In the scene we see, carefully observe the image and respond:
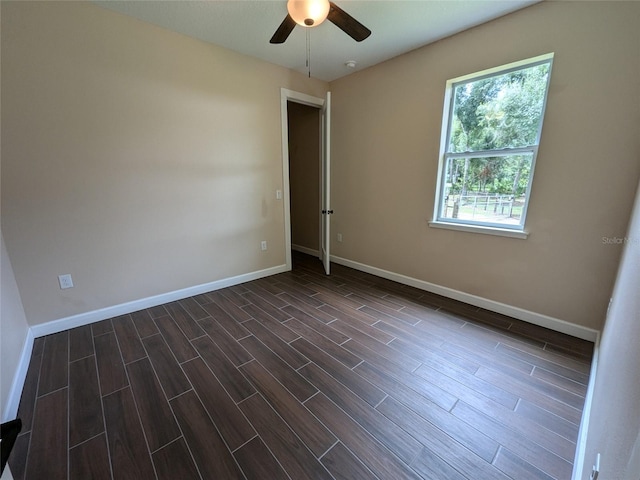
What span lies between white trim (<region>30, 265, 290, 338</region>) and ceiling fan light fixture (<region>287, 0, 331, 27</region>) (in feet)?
8.60

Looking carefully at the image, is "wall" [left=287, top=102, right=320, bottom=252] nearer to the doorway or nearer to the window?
the doorway

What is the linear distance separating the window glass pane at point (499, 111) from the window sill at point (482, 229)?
2.42ft

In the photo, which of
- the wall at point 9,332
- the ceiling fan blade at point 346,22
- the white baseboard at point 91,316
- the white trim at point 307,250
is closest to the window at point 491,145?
the ceiling fan blade at point 346,22

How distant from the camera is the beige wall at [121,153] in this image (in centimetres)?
194

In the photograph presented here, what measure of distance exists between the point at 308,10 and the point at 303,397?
2.37 meters

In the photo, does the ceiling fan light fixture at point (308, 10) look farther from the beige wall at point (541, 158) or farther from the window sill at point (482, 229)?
the window sill at point (482, 229)

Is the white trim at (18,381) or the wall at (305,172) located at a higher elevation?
the wall at (305,172)

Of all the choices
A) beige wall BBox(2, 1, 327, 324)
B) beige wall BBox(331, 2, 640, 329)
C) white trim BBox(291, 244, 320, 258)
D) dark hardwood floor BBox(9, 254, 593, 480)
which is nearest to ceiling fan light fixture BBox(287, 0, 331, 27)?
beige wall BBox(2, 1, 327, 324)

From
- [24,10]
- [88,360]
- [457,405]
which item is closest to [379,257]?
[457,405]

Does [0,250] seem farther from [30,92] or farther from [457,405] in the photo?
[457,405]

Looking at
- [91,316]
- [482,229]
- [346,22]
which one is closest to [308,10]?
[346,22]

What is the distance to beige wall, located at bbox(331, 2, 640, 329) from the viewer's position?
5.91 ft

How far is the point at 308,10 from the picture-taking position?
1622 millimetres

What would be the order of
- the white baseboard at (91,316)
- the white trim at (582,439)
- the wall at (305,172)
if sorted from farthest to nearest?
the wall at (305,172) → the white baseboard at (91,316) → the white trim at (582,439)
